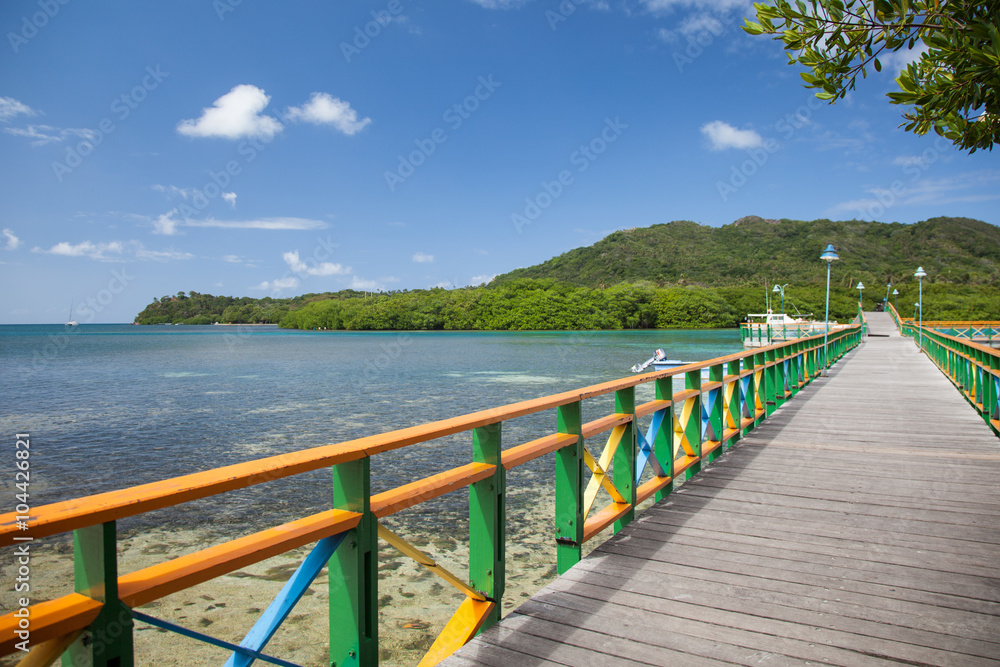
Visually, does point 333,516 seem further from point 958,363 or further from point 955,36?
point 958,363

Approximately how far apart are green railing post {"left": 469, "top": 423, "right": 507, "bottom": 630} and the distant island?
89142 millimetres

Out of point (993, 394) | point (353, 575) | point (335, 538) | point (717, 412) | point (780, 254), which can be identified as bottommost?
point (993, 394)

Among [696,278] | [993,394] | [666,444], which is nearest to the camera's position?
[666,444]

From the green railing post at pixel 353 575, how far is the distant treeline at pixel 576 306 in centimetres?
8560

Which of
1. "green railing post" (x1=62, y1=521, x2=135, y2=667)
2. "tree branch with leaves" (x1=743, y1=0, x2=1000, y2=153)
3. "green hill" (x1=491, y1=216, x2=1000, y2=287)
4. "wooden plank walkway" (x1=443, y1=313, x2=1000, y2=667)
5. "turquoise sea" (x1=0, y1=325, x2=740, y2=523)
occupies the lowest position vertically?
"turquoise sea" (x1=0, y1=325, x2=740, y2=523)

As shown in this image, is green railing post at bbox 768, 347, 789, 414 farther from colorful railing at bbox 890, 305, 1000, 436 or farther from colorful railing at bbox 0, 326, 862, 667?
colorful railing at bbox 0, 326, 862, 667

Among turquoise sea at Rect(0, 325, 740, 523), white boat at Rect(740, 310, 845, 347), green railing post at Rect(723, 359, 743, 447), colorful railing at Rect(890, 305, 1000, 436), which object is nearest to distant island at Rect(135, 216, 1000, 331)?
white boat at Rect(740, 310, 845, 347)

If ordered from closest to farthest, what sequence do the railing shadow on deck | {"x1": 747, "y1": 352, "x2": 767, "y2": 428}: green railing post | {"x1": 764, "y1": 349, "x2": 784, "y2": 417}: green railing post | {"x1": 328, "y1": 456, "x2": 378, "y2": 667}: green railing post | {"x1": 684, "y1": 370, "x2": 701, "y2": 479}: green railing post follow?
1. {"x1": 328, "y1": 456, "x2": 378, "y2": 667}: green railing post
2. the railing shadow on deck
3. {"x1": 684, "y1": 370, "x2": 701, "y2": 479}: green railing post
4. {"x1": 747, "y1": 352, "x2": 767, "y2": 428}: green railing post
5. {"x1": 764, "y1": 349, "x2": 784, "y2": 417}: green railing post

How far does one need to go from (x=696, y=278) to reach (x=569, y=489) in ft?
393

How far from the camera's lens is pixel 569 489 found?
11.0ft

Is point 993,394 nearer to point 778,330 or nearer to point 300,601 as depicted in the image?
point 300,601

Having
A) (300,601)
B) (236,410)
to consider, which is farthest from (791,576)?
(236,410)

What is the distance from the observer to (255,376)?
34.0 metres

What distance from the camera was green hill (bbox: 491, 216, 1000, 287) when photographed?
317 ft
